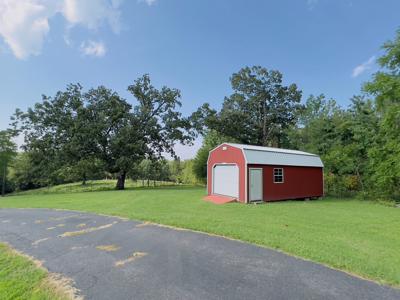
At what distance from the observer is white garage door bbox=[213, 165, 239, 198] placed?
12531 mm

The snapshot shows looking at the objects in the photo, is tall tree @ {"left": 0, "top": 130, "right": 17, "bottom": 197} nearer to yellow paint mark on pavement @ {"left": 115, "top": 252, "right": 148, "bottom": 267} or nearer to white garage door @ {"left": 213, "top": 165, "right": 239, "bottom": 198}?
white garage door @ {"left": 213, "top": 165, "right": 239, "bottom": 198}

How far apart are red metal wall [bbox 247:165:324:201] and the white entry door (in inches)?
11.1

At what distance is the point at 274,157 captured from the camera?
13297 mm

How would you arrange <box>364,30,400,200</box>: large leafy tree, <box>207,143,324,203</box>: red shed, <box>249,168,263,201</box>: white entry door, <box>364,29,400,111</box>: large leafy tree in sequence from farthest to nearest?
1. <box>207,143,324,203</box>: red shed
2. <box>249,168,263,201</box>: white entry door
3. <box>364,30,400,200</box>: large leafy tree
4. <box>364,29,400,111</box>: large leafy tree

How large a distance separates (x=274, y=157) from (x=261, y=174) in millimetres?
1531

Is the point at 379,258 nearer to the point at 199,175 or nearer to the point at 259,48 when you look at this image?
the point at 259,48

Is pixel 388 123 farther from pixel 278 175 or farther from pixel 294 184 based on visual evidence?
pixel 278 175

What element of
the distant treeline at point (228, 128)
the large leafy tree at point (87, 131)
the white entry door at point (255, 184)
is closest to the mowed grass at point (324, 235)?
the white entry door at point (255, 184)

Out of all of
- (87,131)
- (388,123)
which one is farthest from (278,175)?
A: (87,131)

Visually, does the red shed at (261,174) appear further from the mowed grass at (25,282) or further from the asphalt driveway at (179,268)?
the mowed grass at (25,282)

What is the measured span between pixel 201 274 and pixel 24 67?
1480cm

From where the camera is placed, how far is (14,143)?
25469 mm

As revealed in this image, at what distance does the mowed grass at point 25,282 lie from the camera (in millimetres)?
3031

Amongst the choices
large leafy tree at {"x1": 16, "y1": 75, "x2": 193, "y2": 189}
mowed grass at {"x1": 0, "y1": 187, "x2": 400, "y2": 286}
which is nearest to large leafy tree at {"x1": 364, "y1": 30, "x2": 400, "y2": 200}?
mowed grass at {"x1": 0, "y1": 187, "x2": 400, "y2": 286}
